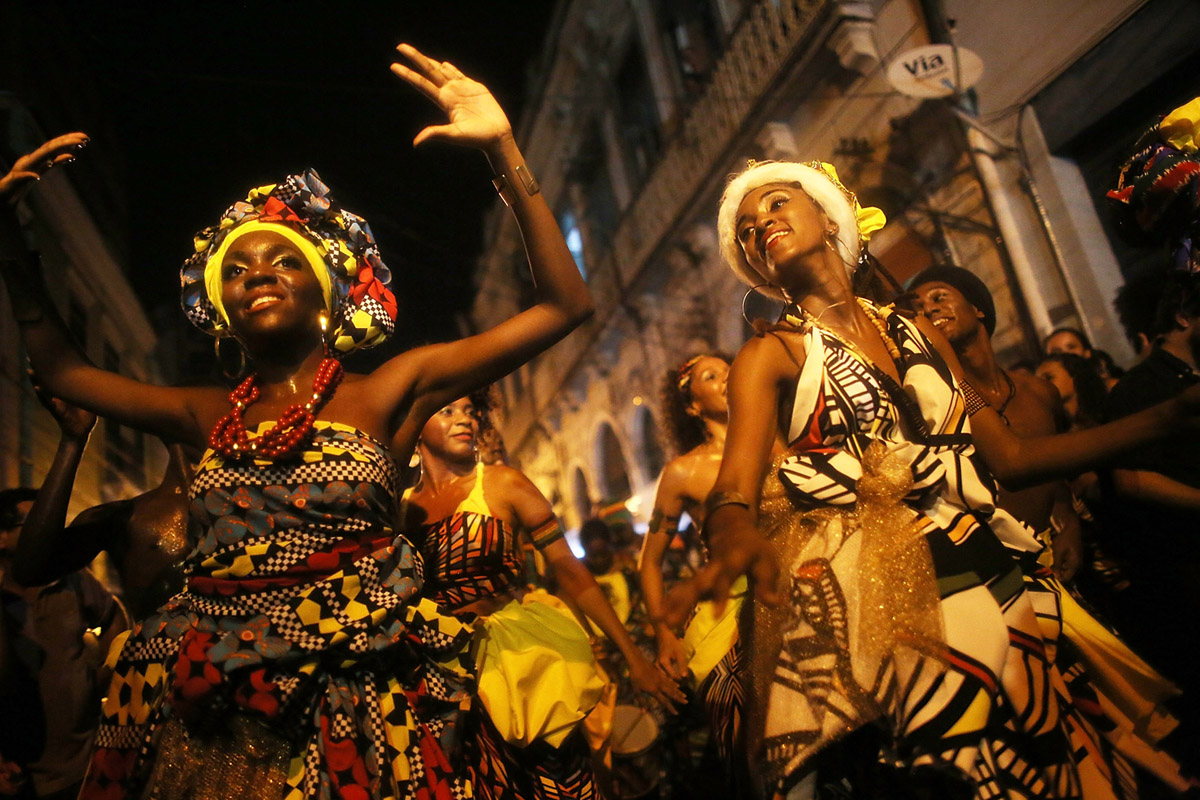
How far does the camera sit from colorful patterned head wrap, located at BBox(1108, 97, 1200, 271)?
2.33m

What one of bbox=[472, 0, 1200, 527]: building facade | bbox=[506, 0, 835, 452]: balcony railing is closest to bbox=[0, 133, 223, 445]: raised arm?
bbox=[472, 0, 1200, 527]: building facade

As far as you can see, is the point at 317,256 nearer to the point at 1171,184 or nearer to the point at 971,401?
the point at 971,401

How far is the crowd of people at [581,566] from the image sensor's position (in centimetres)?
181

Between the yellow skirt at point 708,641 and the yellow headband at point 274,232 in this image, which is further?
the yellow skirt at point 708,641

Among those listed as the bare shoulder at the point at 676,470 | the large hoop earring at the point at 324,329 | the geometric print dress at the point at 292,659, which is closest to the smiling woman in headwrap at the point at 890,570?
the geometric print dress at the point at 292,659

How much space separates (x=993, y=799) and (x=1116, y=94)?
21.8ft

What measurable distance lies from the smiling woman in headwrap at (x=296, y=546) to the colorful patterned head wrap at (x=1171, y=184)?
68.9 inches

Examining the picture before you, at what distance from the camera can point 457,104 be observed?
2078mm

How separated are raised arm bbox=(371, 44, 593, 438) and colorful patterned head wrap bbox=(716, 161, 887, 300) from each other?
2.76 ft

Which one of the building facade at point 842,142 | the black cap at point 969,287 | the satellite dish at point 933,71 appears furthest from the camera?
the satellite dish at point 933,71

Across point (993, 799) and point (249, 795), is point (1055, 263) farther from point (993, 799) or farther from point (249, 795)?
point (249, 795)

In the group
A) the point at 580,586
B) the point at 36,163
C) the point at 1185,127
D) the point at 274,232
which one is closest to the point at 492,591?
the point at 580,586

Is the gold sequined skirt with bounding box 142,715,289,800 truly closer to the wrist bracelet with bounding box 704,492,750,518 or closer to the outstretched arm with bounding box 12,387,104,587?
the wrist bracelet with bounding box 704,492,750,518

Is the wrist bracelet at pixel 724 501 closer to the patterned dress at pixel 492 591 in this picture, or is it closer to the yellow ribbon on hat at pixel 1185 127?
the patterned dress at pixel 492 591
